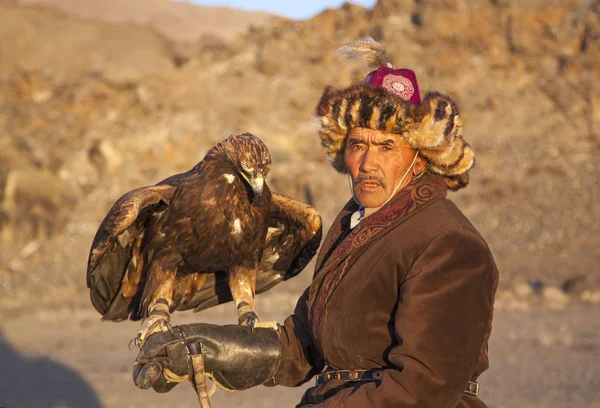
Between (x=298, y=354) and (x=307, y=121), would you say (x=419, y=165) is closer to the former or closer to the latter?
(x=298, y=354)

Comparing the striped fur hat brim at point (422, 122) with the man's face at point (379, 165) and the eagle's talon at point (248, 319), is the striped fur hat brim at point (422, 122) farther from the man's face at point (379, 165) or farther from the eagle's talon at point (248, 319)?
the eagle's talon at point (248, 319)

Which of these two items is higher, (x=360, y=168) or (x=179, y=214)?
(x=360, y=168)

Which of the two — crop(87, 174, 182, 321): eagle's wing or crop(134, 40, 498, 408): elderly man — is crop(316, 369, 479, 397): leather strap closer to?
crop(134, 40, 498, 408): elderly man

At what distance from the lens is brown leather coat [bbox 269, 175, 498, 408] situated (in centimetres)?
268

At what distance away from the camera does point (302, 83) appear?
23.8m

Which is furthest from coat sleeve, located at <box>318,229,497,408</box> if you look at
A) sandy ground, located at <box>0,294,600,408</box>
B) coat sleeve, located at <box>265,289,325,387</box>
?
sandy ground, located at <box>0,294,600,408</box>

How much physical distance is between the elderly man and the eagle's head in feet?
2.43

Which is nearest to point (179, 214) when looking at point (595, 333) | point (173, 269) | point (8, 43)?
point (173, 269)

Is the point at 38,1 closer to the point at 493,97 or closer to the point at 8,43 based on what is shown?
the point at 8,43

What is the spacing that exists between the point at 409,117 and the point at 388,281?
593 mm

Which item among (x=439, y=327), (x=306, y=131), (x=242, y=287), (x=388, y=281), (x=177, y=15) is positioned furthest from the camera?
(x=177, y=15)

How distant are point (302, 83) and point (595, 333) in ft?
40.7

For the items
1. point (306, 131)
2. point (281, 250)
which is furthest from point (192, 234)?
point (306, 131)

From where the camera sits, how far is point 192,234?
14.2 feet
